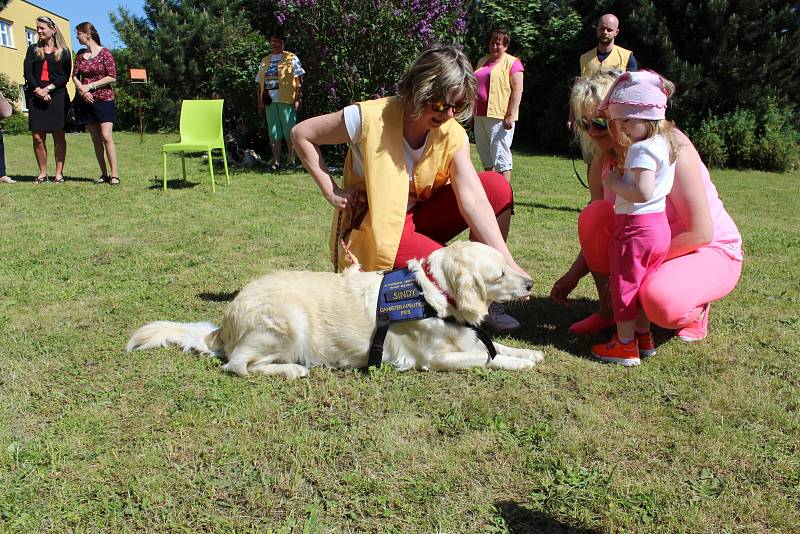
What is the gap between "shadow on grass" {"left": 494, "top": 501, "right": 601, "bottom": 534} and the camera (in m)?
2.25

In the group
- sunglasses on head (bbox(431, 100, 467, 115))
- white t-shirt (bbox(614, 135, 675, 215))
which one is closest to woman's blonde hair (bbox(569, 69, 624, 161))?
white t-shirt (bbox(614, 135, 675, 215))

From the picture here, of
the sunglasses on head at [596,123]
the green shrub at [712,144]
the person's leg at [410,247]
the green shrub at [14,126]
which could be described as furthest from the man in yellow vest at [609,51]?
the green shrub at [14,126]

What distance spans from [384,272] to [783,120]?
625 inches

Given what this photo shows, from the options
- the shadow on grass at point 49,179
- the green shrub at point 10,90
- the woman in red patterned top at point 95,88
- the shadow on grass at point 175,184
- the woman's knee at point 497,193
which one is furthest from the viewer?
the green shrub at point 10,90

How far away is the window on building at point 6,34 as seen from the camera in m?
33.1

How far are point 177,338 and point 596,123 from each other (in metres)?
3.01

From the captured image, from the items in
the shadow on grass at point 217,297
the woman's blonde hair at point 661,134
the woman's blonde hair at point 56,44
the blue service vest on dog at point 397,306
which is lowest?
the shadow on grass at point 217,297

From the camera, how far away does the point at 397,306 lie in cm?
337

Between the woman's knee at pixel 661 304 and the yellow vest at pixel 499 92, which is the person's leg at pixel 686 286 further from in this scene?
the yellow vest at pixel 499 92

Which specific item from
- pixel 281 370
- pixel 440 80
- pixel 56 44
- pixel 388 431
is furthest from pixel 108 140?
pixel 388 431

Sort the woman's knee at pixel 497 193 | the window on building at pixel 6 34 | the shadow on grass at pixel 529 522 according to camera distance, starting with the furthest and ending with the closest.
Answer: the window on building at pixel 6 34 < the woman's knee at pixel 497 193 < the shadow on grass at pixel 529 522

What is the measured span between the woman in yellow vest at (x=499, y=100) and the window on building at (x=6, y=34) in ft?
117

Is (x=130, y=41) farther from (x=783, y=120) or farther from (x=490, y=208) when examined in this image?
(x=490, y=208)

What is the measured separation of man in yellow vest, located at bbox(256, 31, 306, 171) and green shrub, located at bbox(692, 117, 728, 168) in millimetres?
10277
